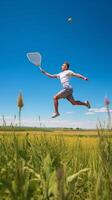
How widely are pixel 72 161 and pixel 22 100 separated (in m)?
0.95

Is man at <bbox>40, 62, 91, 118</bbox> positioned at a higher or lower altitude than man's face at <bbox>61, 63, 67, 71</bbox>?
lower

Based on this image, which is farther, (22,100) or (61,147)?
(61,147)

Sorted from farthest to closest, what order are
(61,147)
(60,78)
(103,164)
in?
(60,78) → (61,147) → (103,164)

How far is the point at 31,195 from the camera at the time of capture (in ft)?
8.55

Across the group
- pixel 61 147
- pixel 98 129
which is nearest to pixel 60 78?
pixel 61 147

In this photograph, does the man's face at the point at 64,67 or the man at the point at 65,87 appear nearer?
the man at the point at 65,87

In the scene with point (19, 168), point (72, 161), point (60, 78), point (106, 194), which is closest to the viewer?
point (106, 194)

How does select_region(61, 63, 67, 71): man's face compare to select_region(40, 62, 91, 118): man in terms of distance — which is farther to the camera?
select_region(61, 63, 67, 71): man's face

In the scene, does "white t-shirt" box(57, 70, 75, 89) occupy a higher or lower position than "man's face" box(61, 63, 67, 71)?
lower

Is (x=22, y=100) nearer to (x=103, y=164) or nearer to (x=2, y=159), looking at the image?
(x=2, y=159)

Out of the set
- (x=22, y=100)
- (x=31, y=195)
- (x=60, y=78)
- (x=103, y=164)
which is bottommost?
(x=31, y=195)

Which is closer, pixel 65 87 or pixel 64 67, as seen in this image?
pixel 65 87

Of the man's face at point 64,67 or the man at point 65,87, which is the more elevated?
the man's face at point 64,67

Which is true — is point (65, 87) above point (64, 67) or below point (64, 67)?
below
